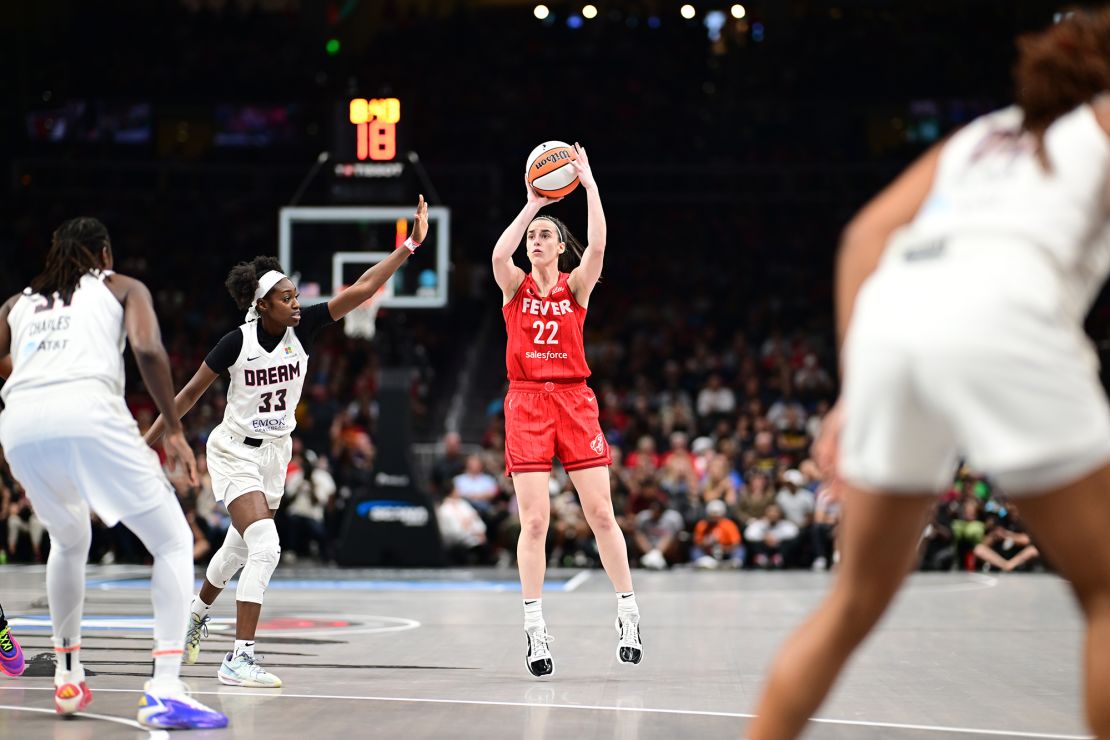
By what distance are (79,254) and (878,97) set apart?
23616mm

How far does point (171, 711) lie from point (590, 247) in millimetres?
3073

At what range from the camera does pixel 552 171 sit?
696 centimetres

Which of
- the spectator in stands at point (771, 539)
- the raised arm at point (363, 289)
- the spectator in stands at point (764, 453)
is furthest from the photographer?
the spectator in stands at point (764, 453)

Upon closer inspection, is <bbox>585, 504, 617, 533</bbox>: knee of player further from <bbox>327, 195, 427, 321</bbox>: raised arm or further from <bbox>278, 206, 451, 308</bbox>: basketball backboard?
<bbox>278, 206, 451, 308</bbox>: basketball backboard

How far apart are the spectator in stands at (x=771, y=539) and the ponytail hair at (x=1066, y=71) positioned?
13451 mm

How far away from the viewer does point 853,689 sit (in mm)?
5961

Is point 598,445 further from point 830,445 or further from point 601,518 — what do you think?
point 830,445

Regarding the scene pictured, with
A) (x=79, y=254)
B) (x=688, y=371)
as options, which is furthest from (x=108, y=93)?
(x=79, y=254)

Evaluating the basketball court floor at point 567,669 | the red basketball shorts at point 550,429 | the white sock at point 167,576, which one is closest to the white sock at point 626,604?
the basketball court floor at point 567,669

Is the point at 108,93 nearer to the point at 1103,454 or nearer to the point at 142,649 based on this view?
the point at 142,649

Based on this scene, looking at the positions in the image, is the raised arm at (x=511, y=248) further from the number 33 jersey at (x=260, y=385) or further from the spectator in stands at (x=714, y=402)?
the spectator in stands at (x=714, y=402)

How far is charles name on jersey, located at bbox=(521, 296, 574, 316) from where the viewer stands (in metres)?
6.79

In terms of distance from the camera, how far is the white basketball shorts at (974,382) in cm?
274

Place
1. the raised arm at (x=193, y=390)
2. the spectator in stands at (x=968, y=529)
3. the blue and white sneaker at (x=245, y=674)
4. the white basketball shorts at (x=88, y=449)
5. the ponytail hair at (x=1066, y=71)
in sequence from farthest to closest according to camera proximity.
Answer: the spectator in stands at (x=968, y=529)
the raised arm at (x=193, y=390)
the blue and white sneaker at (x=245, y=674)
the white basketball shorts at (x=88, y=449)
the ponytail hair at (x=1066, y=71)
